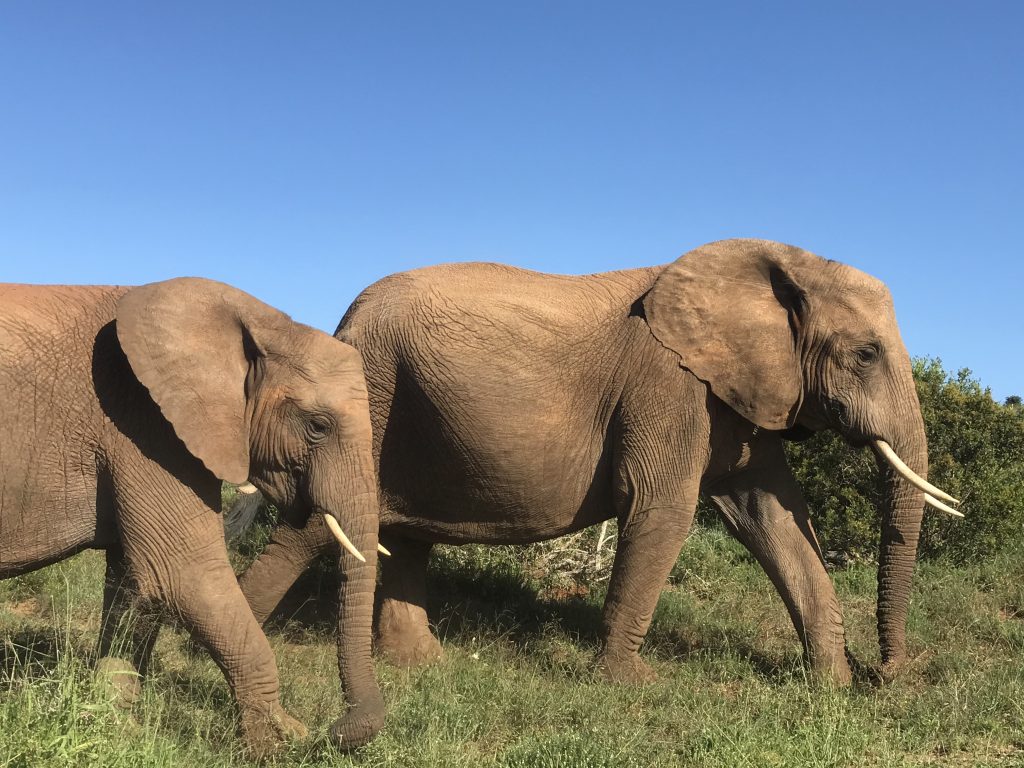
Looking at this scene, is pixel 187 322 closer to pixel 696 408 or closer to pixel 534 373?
pixel 534 373

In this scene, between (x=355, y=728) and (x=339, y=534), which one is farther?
(x=339, y=534)

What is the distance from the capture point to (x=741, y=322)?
21.9ft

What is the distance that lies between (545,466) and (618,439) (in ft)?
1.63

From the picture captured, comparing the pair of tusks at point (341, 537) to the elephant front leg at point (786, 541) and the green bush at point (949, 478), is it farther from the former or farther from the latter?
the green bush at point (949, 478)

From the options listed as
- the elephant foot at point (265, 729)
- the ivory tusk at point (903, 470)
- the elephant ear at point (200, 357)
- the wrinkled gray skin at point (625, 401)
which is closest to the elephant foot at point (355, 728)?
the elephant foot at point (265, 729)

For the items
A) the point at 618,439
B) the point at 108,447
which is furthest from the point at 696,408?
the point at 108,447

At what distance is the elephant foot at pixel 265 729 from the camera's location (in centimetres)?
480

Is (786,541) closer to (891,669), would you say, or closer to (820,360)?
(891,669)

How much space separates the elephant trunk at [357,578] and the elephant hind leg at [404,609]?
78.0 inches

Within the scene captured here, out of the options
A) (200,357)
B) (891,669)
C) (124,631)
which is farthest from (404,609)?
(891,669)

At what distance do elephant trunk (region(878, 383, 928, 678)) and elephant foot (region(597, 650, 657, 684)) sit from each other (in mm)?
1500

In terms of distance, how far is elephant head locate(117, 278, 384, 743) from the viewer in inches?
191

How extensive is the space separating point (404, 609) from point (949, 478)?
5313mm

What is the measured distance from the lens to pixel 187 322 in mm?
4910
